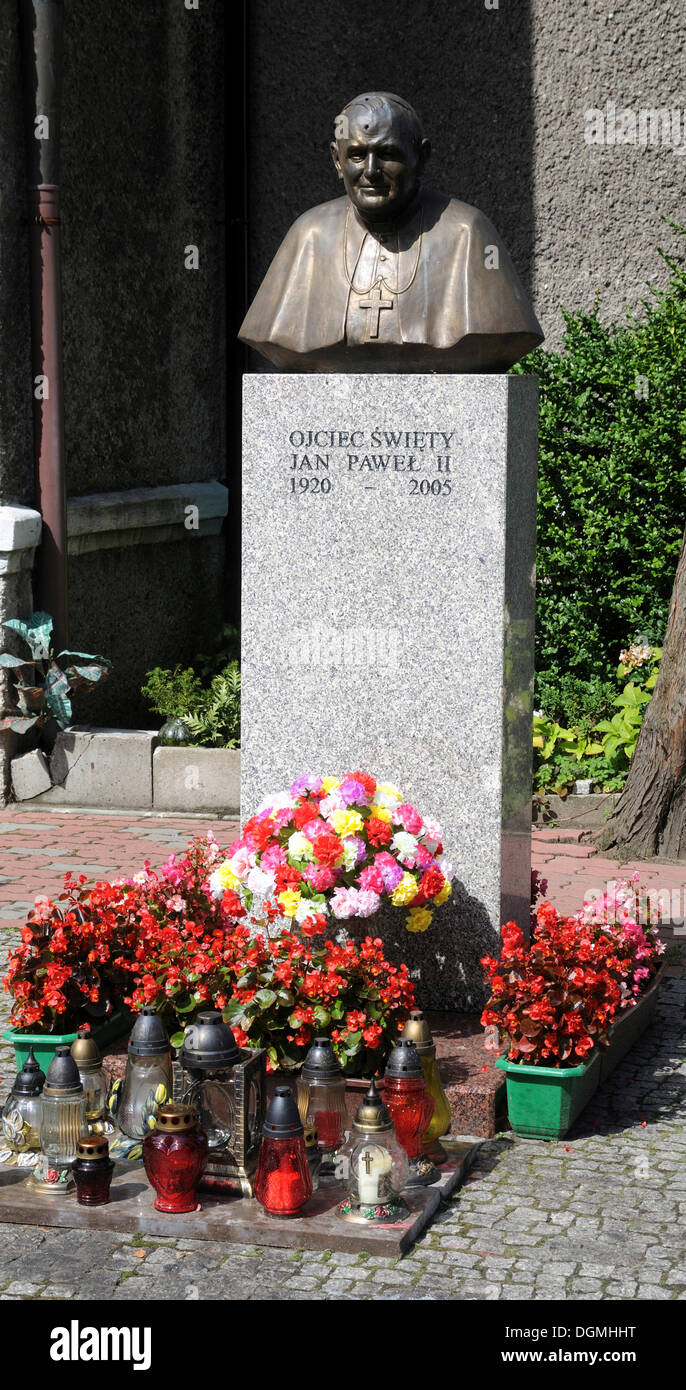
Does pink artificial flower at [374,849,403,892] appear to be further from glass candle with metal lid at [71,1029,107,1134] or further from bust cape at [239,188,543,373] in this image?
bust cape at [239,188,543,373]

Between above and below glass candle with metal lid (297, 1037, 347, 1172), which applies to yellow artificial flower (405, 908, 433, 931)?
above

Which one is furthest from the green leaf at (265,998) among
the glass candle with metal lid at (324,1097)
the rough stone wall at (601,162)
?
the rough stone wall at (601,162)

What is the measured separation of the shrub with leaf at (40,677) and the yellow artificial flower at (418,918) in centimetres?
400

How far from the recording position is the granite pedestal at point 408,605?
5.05 meters

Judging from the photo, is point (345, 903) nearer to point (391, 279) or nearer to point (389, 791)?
point (389, 791)

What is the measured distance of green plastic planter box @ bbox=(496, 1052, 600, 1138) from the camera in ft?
14.5

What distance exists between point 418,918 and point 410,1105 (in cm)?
86

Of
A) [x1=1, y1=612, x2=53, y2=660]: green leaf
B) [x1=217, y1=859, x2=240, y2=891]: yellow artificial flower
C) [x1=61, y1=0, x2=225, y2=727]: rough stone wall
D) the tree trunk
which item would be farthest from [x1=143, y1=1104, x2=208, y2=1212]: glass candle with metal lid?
[x1=61, y1=0, x2=225, y2=727]: rough stone wall

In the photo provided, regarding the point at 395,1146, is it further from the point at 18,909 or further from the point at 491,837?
the point at 18,909

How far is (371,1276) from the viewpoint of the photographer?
11.9 feet

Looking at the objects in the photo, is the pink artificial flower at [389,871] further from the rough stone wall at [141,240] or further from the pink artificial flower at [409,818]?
the rough stone wall at [141,240]

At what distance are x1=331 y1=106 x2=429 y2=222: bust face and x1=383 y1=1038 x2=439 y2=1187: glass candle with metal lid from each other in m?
2.59

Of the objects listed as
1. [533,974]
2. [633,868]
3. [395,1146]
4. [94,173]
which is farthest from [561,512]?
[395,1146]

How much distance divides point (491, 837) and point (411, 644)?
0.64 m
